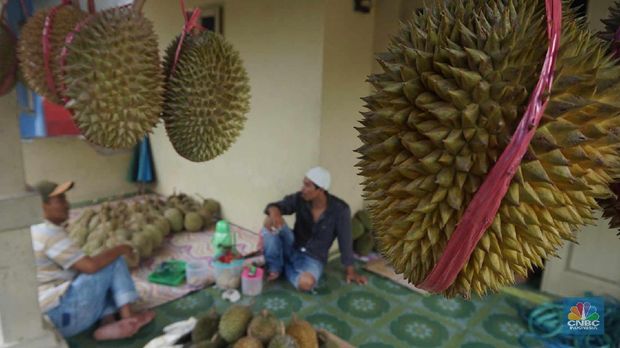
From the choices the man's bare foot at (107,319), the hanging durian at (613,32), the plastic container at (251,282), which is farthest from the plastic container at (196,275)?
the hanging durian at (613,32)

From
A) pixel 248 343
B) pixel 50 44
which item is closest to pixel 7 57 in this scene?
pixel 50 44

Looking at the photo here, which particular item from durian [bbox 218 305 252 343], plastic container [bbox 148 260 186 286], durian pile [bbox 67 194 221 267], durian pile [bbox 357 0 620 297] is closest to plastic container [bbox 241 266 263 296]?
plastic container [bbox 148 260 186 286]

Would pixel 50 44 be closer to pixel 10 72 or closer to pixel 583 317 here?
pixel 10 72

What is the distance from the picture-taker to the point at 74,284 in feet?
7.04

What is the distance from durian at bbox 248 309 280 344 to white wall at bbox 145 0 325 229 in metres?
1.42

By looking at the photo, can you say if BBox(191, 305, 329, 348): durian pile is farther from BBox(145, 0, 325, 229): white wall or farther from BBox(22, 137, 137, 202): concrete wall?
BBox(22, 137, 137, 202): concrete wall

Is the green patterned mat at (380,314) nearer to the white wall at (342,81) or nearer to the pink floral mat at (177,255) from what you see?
the pink floral mat at (177,255)

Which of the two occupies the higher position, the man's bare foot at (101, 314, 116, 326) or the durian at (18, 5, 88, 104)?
the durian at (18, 5, 88, 104)

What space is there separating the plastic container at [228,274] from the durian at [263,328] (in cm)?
93

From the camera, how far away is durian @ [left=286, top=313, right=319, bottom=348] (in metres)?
1.71

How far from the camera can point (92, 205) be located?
4469 mm

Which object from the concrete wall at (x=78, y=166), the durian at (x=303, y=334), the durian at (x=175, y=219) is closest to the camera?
the durian at (x=303, y=334)

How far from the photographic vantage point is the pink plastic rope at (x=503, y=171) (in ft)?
1.10

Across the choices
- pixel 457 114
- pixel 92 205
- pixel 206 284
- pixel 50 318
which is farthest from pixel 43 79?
pixel 92 205
